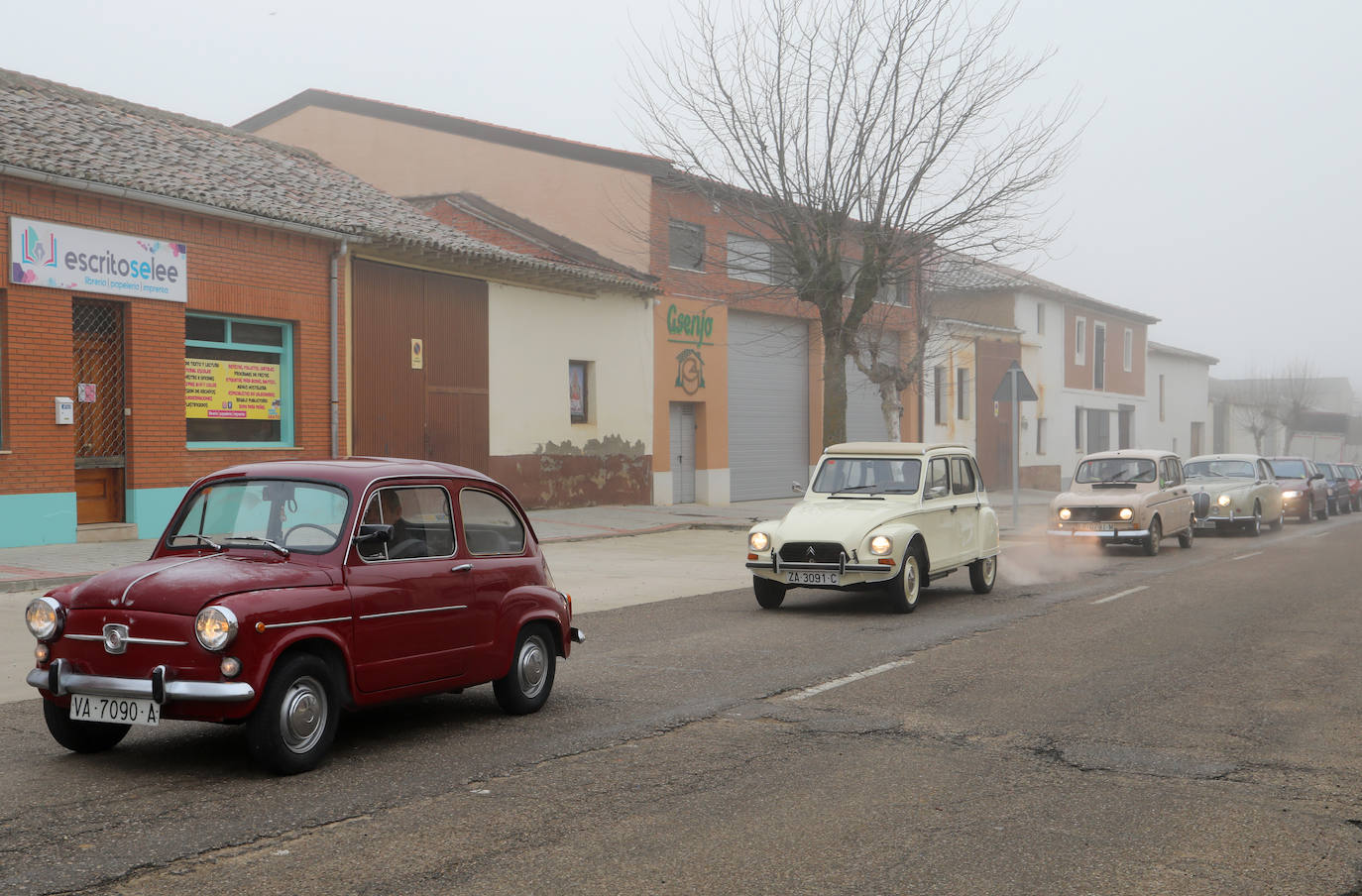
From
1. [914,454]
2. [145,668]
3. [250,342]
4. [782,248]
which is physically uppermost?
[782,248]

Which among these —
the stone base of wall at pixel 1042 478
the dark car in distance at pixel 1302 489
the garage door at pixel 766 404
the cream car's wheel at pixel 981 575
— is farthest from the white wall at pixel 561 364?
the stone base of wall at pixel 1042 478

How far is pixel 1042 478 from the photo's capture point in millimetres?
47750

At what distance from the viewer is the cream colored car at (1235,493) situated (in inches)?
932

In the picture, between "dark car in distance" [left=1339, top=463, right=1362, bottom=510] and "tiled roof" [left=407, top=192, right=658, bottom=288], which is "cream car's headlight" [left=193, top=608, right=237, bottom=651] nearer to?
"tiled roof" [left=407, top=192, right=658, bottom=288]

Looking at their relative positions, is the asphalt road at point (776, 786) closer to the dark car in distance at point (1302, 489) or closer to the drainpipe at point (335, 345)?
the drainpipe at point (335, 345)

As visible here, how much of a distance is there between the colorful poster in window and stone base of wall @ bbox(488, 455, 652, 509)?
507 cm

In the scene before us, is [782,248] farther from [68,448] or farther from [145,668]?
[145,668]

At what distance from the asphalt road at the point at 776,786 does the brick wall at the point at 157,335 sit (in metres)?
9.18

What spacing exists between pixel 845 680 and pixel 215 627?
4394 millimetres

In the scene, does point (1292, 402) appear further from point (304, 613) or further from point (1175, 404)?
point (304, 613)

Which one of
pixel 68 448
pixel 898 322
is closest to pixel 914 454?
pixel 68 448

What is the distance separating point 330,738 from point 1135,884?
3.72 meters

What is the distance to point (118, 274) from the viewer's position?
16734mm

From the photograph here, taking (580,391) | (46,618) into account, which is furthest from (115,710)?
(580,391)
